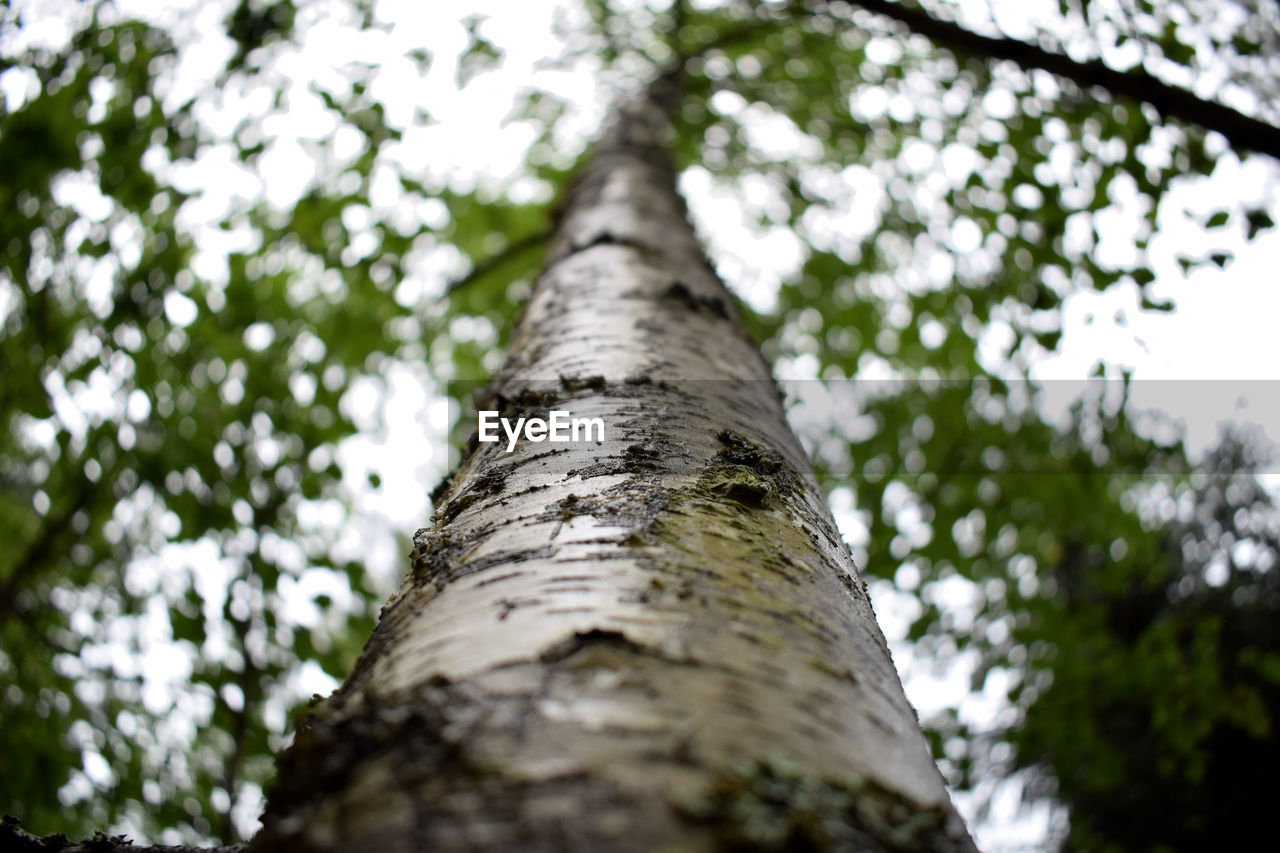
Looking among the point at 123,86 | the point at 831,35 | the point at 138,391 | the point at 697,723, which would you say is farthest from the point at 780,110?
the point at 697,723

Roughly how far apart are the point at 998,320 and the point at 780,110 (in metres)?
2.02

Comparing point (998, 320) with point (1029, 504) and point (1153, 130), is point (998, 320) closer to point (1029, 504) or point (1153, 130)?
point (1153, 130)

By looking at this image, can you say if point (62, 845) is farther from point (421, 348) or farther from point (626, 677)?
point (421, 348)

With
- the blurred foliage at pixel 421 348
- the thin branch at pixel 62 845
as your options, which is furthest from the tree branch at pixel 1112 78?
the thin branch at pixel 62 845

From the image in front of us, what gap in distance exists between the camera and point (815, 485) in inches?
46.4

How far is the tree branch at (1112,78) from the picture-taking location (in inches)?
67.5

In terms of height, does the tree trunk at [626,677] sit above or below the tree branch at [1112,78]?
below

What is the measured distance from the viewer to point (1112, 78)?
1.87 m

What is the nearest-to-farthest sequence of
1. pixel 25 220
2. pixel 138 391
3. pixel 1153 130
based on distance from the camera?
pixel 1153 130 → pixel 25 220 → pixel 138 391

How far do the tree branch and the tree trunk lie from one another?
4.64ft

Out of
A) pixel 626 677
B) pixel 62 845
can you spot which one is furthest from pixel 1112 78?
pixel 62 845

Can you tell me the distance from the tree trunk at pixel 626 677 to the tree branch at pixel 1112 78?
55.7 inches

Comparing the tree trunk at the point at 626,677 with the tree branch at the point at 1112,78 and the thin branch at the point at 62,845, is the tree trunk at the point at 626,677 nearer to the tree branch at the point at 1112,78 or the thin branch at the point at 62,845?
the thin branch at the point at 62,845

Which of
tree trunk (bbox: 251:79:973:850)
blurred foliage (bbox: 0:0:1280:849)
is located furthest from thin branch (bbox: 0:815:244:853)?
blurred foliage (bbox: 0:0:1280:849)
